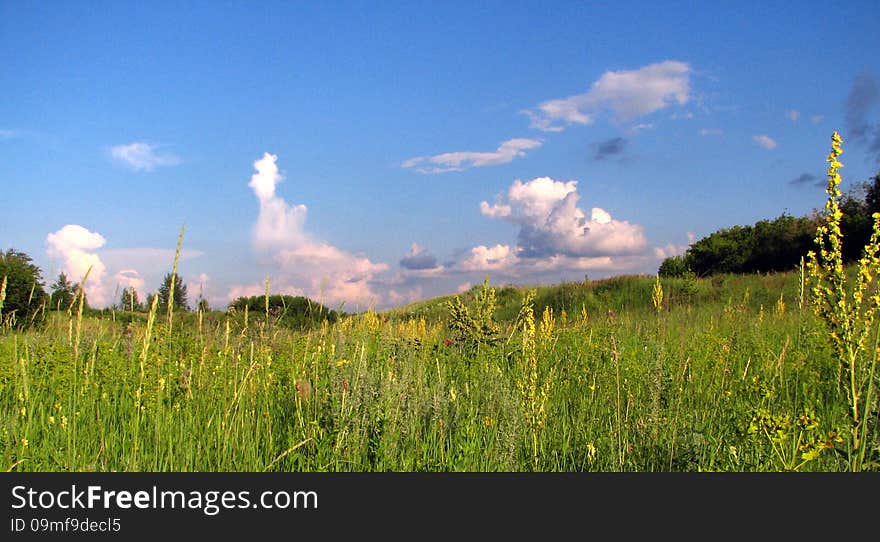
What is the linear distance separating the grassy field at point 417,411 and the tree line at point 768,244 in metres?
18.6

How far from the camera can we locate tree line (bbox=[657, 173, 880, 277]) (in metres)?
23.6

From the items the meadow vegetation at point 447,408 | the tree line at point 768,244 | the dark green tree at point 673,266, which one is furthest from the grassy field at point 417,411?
the dark green tree at point 673,266

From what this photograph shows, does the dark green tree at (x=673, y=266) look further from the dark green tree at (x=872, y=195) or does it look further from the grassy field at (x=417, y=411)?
the grassy field at (x=417, y=411)

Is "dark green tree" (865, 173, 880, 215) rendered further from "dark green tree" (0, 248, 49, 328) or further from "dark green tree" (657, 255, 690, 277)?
"dark green tree" (0, 248, 49, 328)

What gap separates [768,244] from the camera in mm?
28656

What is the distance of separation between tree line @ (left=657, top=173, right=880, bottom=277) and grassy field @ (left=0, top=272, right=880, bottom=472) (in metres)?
18.6

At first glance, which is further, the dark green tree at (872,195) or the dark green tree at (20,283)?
the dark green tree at (872,195)

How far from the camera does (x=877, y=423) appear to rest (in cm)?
302

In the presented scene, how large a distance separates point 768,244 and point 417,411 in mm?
29667

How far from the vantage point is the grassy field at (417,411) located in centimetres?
322

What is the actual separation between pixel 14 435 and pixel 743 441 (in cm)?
416

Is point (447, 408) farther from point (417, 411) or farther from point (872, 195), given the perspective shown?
Answer: point (872, 195)
